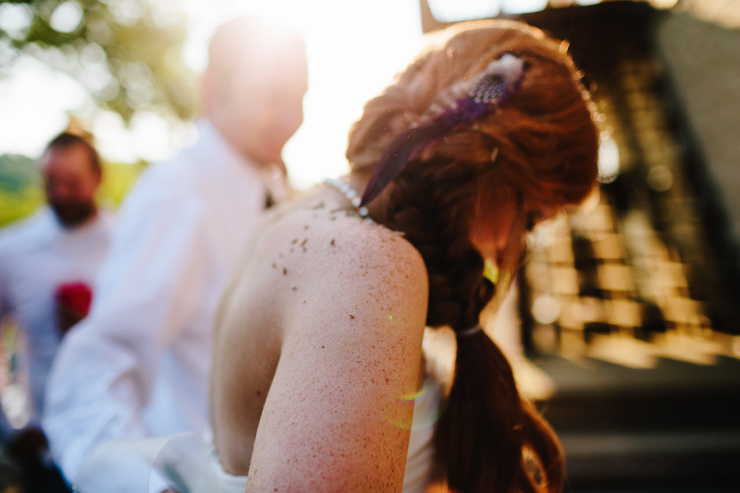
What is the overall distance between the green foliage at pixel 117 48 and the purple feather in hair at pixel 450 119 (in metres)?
11.8

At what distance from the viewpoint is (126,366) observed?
1.42 m

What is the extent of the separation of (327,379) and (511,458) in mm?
684

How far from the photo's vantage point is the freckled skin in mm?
583

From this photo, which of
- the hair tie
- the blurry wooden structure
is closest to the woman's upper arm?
the hair tie

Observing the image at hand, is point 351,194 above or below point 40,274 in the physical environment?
above

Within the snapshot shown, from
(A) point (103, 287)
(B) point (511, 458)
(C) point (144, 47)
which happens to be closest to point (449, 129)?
(B) point (511, 458)

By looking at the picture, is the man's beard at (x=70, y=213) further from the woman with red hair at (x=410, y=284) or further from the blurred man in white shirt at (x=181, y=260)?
the woman with red hair at (x=410, y=284)

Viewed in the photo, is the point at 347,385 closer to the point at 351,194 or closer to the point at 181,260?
the point at 351,194

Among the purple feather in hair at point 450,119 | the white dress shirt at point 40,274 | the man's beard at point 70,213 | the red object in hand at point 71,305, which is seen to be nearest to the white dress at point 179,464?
the purple feather in hair at point 450,119

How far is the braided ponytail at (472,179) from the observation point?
3.04 feet

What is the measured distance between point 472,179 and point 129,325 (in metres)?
1.33

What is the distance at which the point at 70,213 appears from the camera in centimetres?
333

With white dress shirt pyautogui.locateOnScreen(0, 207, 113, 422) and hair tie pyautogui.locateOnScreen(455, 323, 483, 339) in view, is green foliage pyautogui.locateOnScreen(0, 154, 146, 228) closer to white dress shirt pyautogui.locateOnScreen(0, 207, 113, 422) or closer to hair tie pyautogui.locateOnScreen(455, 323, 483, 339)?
white dress shirt pyautogui.locateOnScreen(0, 207, 113, 422)

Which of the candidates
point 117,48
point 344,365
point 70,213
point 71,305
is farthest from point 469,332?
point 117,48
